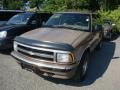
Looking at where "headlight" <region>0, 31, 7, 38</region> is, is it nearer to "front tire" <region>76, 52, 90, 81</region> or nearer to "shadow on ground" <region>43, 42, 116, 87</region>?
"shadow on ground" <region>43, 42, 116, 87</region>

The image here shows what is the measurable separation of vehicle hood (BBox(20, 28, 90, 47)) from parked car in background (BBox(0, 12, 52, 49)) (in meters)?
1.93

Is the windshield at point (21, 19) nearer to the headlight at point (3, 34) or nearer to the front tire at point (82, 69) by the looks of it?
the headlight at point (3, 34)

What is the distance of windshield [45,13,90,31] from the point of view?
639 cm

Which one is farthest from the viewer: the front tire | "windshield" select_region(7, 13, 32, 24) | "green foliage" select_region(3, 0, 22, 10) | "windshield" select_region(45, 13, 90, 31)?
"green foliage" select_region(3, 0, 22, 10)

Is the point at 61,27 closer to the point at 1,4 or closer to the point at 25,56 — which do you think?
the point at 25,56

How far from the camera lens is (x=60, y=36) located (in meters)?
5.48

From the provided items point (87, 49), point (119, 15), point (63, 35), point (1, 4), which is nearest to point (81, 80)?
point (87, 49)

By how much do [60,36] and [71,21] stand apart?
123cm

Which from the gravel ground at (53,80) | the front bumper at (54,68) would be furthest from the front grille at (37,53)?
the gravel ground at (53,80)

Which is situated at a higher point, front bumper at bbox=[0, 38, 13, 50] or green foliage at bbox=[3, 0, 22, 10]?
green foliage at bbox=[3, 0, 22, 10]

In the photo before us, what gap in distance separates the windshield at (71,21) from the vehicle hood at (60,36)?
13.2 inches

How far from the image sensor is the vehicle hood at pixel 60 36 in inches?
203

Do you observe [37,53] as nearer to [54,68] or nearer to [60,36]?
[54,68]

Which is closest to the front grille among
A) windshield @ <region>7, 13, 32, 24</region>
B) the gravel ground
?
the gravel ground
